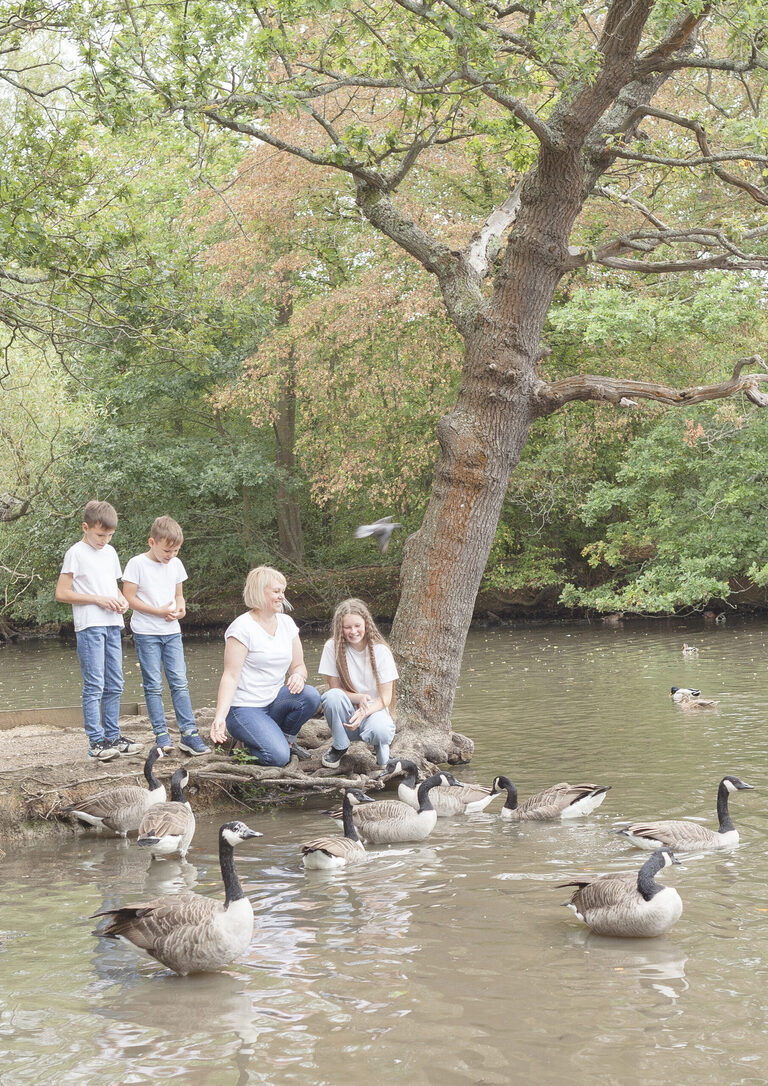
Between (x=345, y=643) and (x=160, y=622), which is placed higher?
(x=160, y=622)

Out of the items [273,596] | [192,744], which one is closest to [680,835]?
[273,596]

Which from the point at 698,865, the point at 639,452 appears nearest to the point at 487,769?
the point at 698,865

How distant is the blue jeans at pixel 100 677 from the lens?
962 cm

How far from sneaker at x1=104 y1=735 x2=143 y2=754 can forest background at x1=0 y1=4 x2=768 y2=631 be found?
35.5 feet

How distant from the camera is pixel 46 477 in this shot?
91.7 feet

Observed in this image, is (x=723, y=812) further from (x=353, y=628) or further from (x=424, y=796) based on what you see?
(x=353, y=628)

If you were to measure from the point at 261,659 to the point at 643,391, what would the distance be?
482 cm

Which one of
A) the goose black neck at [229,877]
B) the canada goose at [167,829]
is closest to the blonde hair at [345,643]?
the canada goose at [167,829]

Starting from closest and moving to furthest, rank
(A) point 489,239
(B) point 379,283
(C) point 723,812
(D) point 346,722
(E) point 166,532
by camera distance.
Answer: (C) point 723,812 → (E) point 166,532 → (D) point 346,722 → (A) point 489,239 → (B) point 379,283

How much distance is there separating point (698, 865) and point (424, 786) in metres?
2.34

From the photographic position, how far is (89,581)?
9672mm

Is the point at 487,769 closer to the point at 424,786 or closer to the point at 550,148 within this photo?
the point at 424,786

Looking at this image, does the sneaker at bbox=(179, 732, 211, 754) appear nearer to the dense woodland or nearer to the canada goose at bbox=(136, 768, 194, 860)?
the canada goose at bbox=(136, 768, 194, 860)

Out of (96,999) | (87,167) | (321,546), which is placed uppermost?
(87,167)
